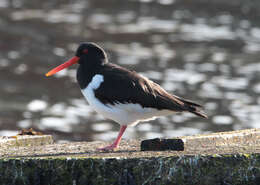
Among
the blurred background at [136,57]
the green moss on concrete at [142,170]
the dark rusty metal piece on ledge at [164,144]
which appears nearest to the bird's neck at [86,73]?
the dark rusty metal piece on ledge at [164,144]

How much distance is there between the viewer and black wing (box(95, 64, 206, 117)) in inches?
235

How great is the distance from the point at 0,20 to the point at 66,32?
7.24 ft

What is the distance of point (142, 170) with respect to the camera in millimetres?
4684

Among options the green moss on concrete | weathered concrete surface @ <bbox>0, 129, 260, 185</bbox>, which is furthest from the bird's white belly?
A: the green moss on concrete

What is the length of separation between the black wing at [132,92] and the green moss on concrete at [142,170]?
4.39 ft

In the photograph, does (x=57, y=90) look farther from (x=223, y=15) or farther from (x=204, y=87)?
(x=223, y=15)

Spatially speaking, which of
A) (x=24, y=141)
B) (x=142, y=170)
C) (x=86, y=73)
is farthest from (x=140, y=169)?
(x=24, y=141)

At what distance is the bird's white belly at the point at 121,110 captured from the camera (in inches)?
237

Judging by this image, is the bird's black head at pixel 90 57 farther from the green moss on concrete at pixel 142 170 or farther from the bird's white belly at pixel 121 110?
the green moss on concrete at pixel 142 170

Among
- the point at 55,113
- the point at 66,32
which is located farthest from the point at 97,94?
the point at 66,32

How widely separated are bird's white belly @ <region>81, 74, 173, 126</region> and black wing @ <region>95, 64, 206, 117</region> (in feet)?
0.14

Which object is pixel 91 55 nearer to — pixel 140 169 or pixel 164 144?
pixel 164 144

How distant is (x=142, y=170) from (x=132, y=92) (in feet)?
4.70

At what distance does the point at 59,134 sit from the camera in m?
10.7
